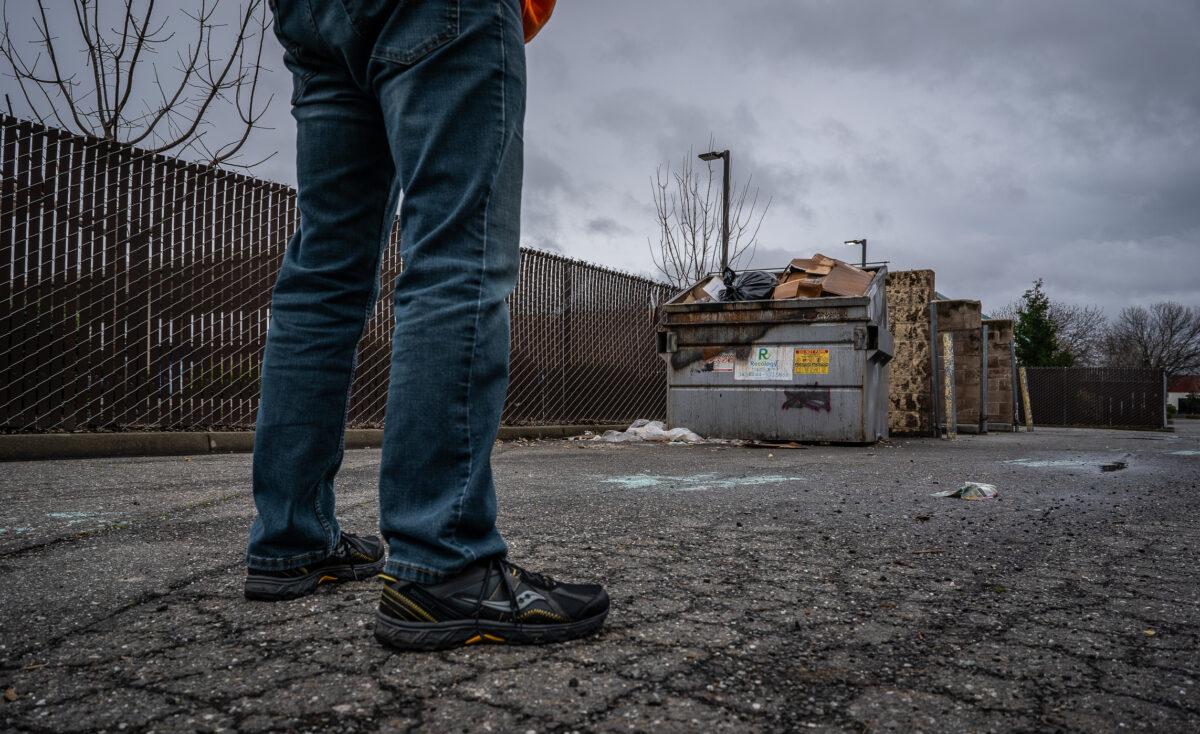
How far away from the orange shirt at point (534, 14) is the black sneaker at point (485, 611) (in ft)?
3.74

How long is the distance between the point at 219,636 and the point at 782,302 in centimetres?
695

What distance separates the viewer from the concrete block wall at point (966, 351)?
12055mm

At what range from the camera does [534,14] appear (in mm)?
1660

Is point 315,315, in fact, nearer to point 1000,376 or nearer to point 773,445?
point 773,445

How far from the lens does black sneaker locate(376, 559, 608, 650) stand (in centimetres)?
133

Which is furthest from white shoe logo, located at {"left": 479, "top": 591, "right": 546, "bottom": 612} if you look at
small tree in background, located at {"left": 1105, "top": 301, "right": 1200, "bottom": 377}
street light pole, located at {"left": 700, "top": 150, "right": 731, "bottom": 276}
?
small tree in background, located at {"left": 1105, "top": 301, "right": 1200, "bottom": 377}

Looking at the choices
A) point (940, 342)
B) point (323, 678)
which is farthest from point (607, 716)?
point (940, 342)

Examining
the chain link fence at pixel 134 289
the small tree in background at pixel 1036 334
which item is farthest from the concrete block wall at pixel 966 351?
the small tree in background at pixel 1036 334

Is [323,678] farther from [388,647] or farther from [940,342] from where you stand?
[940,342]

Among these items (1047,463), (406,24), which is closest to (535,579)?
(406,24)

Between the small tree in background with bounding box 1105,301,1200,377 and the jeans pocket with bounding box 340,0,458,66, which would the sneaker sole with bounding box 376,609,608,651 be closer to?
the jeans pocket with bounding box 340,0,458,66

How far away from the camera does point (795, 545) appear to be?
7.57 ft

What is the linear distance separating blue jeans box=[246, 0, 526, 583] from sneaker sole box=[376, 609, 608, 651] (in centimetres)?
9

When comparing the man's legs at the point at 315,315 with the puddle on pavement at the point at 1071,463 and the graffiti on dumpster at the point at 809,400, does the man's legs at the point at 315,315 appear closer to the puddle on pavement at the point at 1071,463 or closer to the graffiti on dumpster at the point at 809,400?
the puddle on pavement at the point at 1071,463
